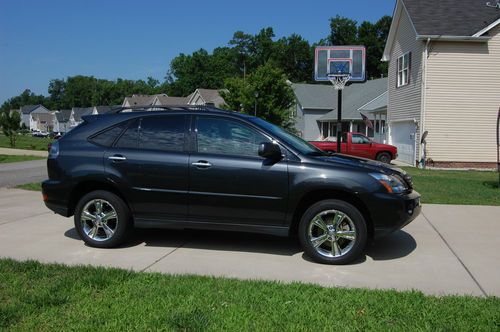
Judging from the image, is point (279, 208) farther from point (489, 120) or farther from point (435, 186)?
point (489, 120)

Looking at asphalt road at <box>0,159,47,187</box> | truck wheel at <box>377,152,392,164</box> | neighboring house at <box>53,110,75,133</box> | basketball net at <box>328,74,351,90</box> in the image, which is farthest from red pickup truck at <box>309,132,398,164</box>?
neighboring house at <box>53,110,75,133</box>

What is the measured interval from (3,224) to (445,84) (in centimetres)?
1973

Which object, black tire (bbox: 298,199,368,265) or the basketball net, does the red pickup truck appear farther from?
black tire (bbox: 298,199,368,265)

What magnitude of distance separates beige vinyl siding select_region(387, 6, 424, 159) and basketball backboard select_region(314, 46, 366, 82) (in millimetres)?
8081

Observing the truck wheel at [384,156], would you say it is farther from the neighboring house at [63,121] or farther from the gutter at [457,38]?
the neighboring house at [63,121]

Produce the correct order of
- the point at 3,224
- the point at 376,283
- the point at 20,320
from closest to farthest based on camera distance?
the point at 20,320
the point at 376,283
the point at 3,224

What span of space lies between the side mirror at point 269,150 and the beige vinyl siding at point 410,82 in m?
18.2

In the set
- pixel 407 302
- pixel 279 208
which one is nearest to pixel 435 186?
pixel 279 208

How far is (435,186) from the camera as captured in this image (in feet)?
40.9

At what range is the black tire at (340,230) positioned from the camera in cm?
541

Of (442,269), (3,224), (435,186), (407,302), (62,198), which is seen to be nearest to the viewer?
(407,302)

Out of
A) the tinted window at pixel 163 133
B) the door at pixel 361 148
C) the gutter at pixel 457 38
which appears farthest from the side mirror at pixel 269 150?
the gutter at pixel 457 38

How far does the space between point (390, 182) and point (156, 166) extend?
2813 millimetres

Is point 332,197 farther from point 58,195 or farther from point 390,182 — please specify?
point 58,195
